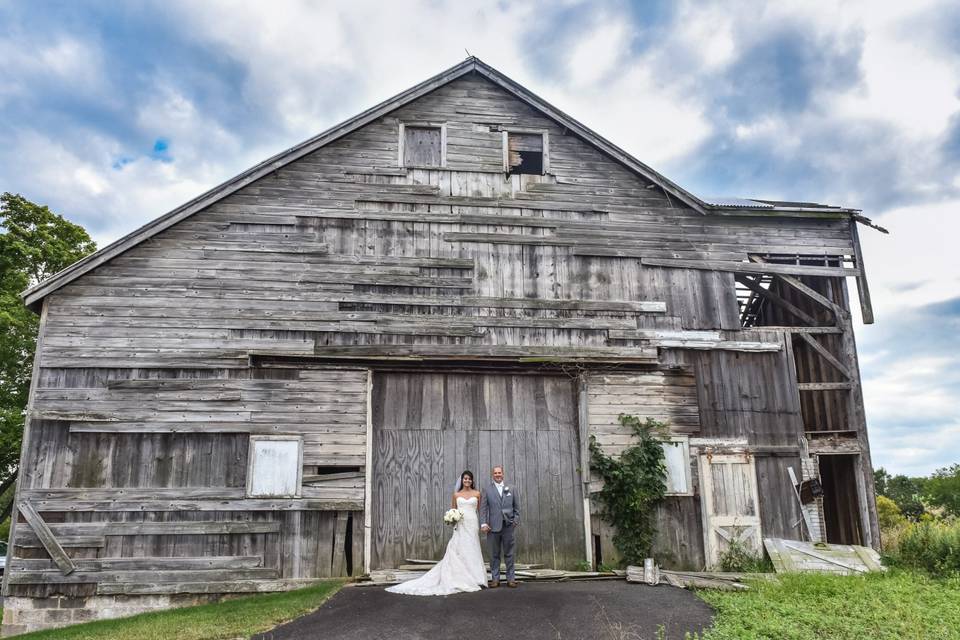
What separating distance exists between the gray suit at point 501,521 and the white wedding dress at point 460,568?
21cm

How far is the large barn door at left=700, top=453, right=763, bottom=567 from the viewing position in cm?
1225

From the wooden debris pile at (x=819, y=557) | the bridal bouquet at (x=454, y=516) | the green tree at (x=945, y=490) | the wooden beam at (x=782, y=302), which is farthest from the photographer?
the green tree at (x=945, y=490)

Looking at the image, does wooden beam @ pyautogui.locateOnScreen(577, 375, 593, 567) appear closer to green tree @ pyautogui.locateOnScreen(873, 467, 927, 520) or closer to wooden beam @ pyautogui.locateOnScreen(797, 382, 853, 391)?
wooden beam @ pyautogui.locateOnScreen(797, 382, 853, 391)

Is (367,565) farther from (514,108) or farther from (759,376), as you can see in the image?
(514,108)

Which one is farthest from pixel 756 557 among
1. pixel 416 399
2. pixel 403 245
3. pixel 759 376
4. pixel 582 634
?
pixel 403 245

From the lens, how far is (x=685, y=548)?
12297 millimetres

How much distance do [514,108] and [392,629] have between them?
33.7ft

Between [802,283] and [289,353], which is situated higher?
[802,283]

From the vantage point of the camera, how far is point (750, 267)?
44.8ft

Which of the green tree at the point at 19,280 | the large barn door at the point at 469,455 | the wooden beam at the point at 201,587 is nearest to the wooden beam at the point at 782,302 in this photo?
the large barn door at the point at 469,455

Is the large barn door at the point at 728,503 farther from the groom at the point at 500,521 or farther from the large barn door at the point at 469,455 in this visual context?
the groom at the point at 500,521

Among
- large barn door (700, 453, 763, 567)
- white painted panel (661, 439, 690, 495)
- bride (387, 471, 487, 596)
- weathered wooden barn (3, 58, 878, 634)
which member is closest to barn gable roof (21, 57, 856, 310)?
weathered wooden barn (3, 58, 878, 634)

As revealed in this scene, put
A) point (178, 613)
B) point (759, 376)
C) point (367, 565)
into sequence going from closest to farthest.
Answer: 1. point (178, 613)
2. point (367, 565)
3. point (759, 376)

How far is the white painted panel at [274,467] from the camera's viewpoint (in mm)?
11492
